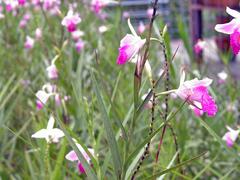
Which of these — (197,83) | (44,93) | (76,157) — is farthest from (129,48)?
(44,93)

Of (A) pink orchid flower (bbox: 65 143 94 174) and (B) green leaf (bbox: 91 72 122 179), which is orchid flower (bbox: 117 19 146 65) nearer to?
(B) green leaf (bbox: 91 72 122 179)

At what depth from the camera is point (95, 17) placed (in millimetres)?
3705

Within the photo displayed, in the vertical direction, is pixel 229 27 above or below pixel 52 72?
above

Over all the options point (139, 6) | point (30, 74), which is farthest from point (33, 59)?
point (139, 6)

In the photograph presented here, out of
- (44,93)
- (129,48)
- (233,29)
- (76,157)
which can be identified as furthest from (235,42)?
(44,93)

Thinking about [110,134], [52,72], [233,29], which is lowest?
[52,72]

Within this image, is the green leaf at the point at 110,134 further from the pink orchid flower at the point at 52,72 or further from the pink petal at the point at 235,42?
the pink orchid flower at the point at 52,72

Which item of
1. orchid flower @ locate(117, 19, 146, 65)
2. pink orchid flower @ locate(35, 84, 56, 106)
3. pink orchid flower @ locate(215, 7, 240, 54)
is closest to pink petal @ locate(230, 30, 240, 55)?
pink orchid flower @ locate(215, 7, 240, 54)

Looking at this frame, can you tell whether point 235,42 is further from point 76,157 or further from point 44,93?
point 44,93

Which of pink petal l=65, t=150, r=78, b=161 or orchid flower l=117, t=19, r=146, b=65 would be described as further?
pink petal l=65, t=150, r=78, b=161

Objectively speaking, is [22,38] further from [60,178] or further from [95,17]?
[60,178]

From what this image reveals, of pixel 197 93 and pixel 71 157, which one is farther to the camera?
pixel 71 157

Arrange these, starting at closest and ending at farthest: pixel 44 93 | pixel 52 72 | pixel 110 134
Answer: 1. pixel 110 134
2. pixel 44 93
3. pixel 52 72

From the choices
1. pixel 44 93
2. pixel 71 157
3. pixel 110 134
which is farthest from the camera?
pixel 44 93
